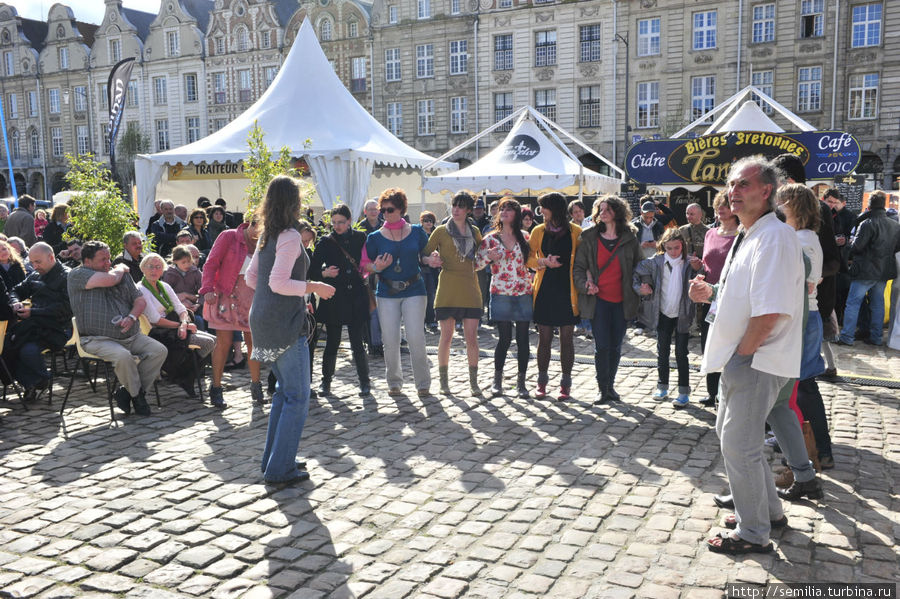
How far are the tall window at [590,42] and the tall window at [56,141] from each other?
3276cm

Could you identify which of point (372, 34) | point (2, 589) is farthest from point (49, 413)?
point (372, 34)

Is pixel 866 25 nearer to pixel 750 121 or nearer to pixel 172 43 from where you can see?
pixel 750 121

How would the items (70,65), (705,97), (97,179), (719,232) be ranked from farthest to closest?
(70,65) < (705,97) < (97,179) < (719,232)

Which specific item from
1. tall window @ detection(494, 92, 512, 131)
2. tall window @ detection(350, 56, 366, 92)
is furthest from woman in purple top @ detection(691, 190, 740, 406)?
tall window @ detection(350, 56, 366, 92)

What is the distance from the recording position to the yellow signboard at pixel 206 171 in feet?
47.4

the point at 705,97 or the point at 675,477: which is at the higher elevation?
the point at 705,97

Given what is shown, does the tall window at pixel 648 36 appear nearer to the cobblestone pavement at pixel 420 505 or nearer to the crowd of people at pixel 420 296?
the crowd of people at pixel 420 296

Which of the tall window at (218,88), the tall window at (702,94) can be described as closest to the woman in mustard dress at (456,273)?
the tall window at (702,94)

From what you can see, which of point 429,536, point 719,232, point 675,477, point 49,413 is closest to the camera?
point 429,536

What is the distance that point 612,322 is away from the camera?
661 centimetres

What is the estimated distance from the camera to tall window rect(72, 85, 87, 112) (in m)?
46.6

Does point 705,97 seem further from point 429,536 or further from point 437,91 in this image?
point 429,536

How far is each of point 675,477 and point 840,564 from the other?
1326 mm

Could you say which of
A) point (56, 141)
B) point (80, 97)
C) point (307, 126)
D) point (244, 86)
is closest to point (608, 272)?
point (307, 126)
